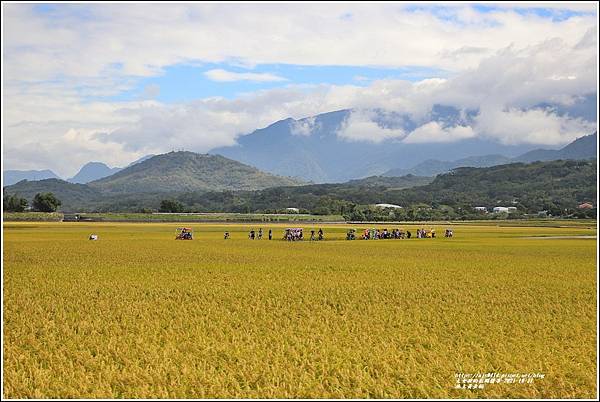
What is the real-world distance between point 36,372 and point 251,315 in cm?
797

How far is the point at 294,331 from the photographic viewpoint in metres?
17.9

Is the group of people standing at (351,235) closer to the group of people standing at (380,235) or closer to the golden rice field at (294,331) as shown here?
the group of people standing at (380,235)

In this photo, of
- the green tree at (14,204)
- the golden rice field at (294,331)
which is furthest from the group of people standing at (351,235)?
the green tree at (14,204)

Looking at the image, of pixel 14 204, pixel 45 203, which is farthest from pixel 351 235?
pixel 45 203

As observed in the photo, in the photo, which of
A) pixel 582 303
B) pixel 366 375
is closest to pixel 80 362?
pixel 366 375

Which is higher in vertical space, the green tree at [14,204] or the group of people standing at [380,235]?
the green tree at [14,204]

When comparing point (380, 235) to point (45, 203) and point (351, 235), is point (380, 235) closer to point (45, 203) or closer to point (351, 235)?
point (351, 235)

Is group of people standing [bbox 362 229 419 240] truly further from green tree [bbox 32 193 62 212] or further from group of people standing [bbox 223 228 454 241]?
green tree [bbox 32 193 62 212]

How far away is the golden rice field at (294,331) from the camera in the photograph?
13008 mm

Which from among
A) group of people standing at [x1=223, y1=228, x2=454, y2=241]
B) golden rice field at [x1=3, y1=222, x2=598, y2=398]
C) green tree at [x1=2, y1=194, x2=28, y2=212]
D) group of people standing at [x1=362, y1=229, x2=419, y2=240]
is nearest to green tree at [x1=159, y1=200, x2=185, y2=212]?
green tree at [x1=2, y1=194, x2=28, y2=212]

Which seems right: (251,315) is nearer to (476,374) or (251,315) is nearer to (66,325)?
(66,325)

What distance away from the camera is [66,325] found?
18609 mm

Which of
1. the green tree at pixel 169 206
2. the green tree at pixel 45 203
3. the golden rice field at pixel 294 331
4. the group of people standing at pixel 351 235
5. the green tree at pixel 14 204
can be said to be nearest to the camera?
the golden rice field at pixel 294 331

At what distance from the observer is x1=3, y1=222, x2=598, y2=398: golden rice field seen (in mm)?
13008
